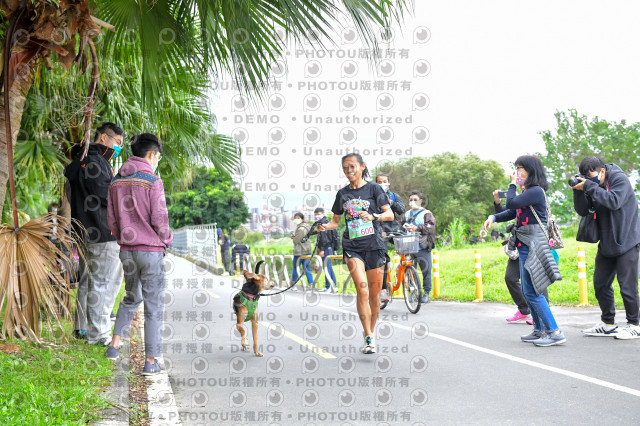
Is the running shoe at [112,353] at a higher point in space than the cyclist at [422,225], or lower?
lower

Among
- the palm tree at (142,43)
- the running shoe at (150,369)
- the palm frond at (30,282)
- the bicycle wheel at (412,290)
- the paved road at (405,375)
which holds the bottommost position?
the paved road at (405,375)

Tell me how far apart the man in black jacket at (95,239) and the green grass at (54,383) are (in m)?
0.32

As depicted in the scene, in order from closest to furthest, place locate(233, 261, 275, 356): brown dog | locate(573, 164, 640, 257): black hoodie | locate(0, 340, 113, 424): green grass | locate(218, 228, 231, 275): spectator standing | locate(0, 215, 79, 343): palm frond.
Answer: locate(0, 340, 113, 424): green grass < locate(0, 215, 79, 343): palm frond < locate(233, 261, 275, 356): brown dog < locate(573, 164, 640, 257): black hoodie < locate(218, 228, 231, 275): spectator standing

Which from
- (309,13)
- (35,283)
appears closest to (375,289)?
(309,13)

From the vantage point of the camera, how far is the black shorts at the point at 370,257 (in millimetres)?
6762

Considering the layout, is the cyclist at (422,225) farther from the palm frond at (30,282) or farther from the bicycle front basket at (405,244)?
the palm frond at (30,282)

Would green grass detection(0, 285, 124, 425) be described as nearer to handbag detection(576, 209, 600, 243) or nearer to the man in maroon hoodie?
the man in maroon hoodie

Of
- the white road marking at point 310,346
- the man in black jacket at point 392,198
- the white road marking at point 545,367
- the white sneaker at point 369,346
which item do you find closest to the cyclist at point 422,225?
the man in black jacket at point 392,198

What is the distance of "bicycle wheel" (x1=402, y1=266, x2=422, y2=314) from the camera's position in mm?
10023

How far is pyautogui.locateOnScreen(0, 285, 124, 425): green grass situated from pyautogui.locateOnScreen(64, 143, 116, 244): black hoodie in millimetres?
1098

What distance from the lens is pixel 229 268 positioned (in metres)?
25.7

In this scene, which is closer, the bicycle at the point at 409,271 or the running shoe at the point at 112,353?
the running shoe at the point at 112,353

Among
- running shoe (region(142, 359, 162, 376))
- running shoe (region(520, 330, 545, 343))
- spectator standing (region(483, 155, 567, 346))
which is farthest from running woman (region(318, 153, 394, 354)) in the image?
running shoe (region(142, 359, 162, 376))

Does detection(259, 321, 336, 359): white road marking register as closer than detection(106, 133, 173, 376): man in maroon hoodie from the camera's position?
No
